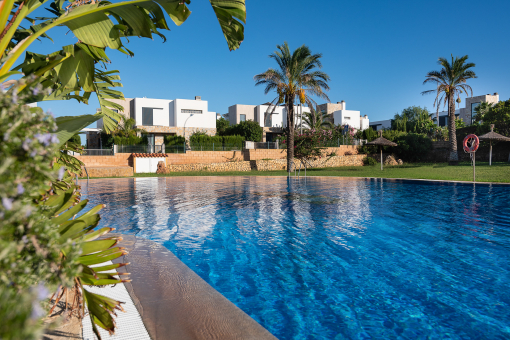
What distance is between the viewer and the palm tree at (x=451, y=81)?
25750 millimetres

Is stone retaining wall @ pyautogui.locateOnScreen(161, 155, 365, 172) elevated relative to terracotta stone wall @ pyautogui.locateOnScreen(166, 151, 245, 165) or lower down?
lower down

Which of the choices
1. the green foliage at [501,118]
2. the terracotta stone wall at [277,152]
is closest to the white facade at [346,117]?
the terracotta stone wall at [277,152]

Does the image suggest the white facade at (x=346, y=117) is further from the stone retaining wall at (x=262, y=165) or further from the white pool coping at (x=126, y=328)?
the white pool coping at (x=126, y=328)

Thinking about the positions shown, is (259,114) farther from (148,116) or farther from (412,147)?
(412,147)

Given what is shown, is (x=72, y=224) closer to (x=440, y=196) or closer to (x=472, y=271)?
(x=472, y=271)

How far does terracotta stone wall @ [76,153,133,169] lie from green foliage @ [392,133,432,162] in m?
27.8

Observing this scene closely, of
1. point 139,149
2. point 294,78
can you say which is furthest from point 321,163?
point 139,149

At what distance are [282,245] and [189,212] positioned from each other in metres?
3.74

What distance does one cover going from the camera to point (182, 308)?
2475 millimetres

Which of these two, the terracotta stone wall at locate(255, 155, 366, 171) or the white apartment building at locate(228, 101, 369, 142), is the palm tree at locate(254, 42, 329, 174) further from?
the white apartment building at locate(228, 101, 369, 142)

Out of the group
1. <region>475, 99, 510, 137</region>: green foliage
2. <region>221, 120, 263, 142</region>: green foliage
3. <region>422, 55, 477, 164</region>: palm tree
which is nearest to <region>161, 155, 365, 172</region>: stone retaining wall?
<region>422, 55, 477, 164</region>: palm tree

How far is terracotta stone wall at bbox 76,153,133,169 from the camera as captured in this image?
2702cm

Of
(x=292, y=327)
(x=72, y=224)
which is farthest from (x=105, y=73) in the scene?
(x=292, y=327)

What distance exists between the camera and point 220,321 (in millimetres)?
2281
